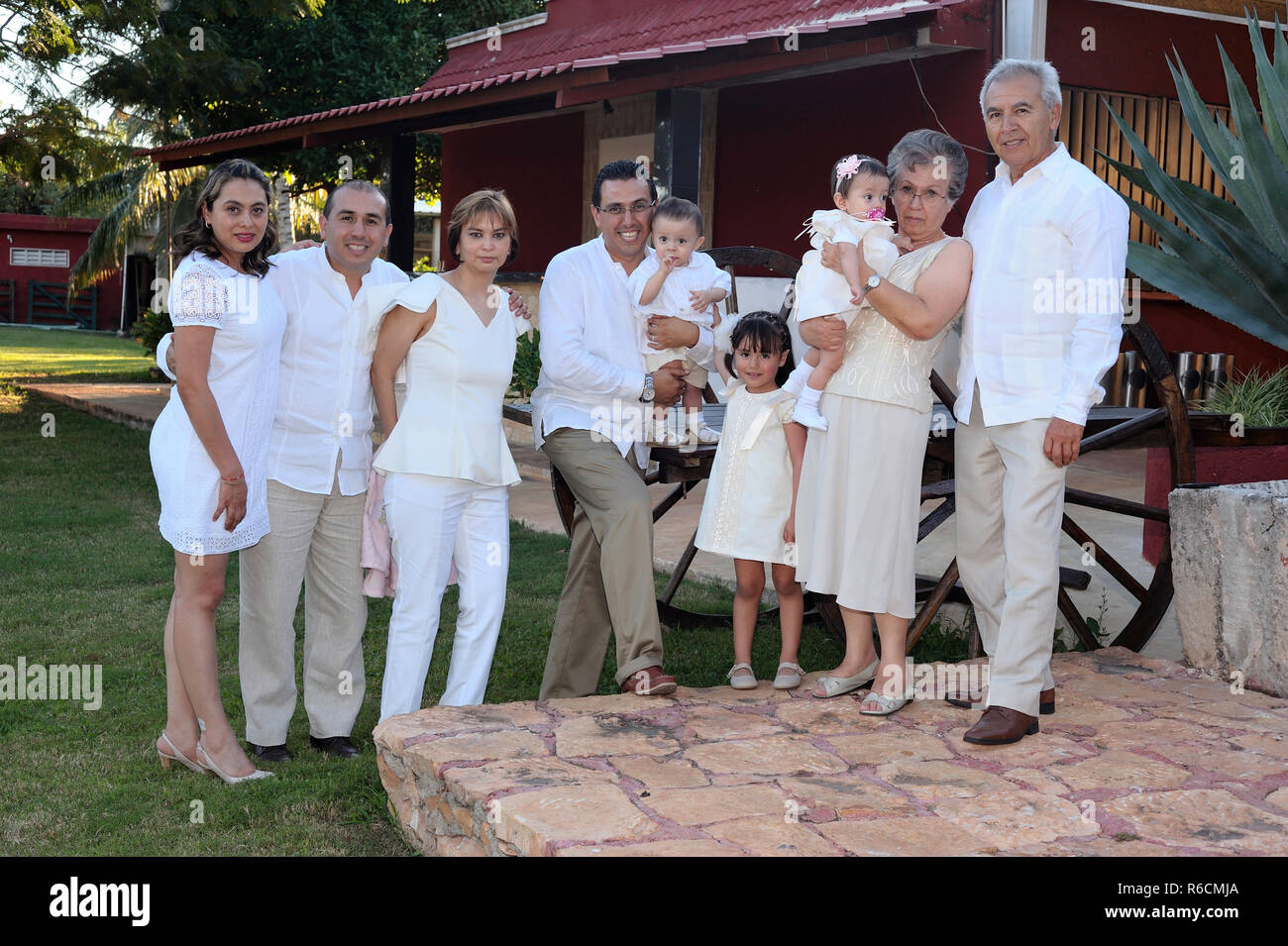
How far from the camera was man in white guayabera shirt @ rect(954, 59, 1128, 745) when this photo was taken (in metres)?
3.94

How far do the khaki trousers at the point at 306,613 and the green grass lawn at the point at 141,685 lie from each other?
18 centimetres

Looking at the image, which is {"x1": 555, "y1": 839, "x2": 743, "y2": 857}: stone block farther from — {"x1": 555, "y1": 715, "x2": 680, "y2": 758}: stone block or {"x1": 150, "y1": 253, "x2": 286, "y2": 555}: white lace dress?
{"x1": 150, "y1": 253, "x2": 286, "y2": 555}: white lace dress

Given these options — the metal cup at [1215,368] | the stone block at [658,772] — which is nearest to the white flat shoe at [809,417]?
the stone block at [658,772]

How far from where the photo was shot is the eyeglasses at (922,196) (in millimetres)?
4172

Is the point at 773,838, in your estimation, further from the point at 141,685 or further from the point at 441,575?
the point at 141,685

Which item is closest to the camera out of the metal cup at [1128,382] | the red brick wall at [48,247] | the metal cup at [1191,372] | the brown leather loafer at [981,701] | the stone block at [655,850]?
the stone block at [655,850]

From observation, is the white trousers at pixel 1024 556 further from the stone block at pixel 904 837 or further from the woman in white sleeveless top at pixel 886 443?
the stone block at pixel 904 837

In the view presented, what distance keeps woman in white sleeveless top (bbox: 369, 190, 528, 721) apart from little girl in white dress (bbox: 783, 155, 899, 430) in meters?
0.96

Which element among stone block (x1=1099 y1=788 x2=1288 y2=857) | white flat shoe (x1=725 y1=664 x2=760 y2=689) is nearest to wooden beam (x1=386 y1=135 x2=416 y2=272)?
white flat shoe (x1=725 y1=664 x2=760 y2=689)

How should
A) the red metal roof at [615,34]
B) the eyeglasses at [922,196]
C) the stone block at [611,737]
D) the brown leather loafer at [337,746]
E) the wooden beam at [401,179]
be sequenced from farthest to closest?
the wooden beam at [401,179] < the red metal roof at [615,34] < the brown leather loafer at [337,746] < the eyeglasses at [922,196] < the stone block at [611,737]

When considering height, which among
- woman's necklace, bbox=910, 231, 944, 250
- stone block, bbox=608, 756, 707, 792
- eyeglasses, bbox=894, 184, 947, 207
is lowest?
stone block, bbox=608, 756, 707, 792

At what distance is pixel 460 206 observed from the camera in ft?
14.3

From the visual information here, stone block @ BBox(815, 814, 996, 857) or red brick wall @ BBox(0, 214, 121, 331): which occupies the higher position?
red brick wall @ BBox(0, 214, 121, 331)

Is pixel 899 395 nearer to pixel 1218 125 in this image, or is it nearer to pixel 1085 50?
pixel 1218 125
